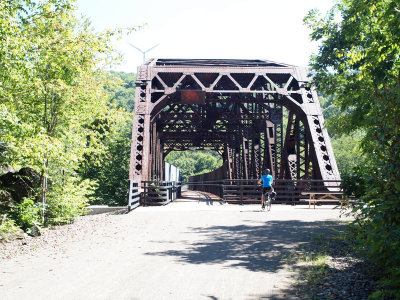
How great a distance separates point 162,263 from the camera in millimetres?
6711

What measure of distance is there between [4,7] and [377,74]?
977cm

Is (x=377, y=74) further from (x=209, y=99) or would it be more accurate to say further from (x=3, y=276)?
(x=209, y=99)

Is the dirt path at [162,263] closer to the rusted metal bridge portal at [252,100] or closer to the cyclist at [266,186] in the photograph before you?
the cyclist at [266,186]

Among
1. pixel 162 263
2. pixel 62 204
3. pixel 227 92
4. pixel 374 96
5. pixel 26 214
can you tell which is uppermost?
pixel 227 92

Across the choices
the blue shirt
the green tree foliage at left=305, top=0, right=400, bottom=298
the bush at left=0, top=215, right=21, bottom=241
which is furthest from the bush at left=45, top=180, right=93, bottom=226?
the green tree foliage at left=305, top=0, right=400, bottom=298

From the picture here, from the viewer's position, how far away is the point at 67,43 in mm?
11766

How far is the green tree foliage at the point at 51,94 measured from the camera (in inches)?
371

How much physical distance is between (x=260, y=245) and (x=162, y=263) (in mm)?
2498

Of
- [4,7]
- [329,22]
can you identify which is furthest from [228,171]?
[4,7]

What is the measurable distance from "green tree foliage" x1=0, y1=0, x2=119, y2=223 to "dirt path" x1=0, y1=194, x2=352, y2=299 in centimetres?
235

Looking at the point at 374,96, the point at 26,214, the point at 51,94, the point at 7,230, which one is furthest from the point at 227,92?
the point at 374,96

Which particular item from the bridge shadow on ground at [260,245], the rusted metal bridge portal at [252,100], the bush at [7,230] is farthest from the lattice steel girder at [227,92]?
the bridge shadow on ground at [260,245]

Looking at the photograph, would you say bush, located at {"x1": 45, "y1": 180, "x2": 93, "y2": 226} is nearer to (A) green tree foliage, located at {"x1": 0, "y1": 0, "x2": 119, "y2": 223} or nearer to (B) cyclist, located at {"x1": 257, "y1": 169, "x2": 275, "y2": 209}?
(A) green tree foliage, located at {"x1": 0, "y1": 0, "x2": 119, "y2": 223}

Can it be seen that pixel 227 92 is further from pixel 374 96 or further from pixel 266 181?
pixel 374 96
